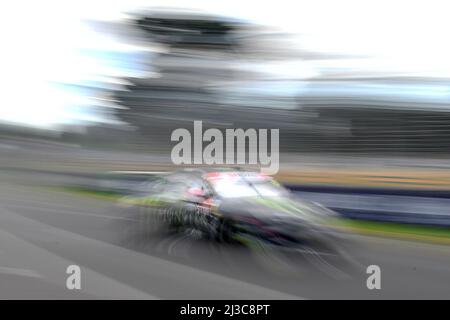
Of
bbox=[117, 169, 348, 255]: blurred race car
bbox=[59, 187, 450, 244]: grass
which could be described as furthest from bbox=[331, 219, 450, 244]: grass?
bbox=[117, 169, 348, 255]: blurred race car

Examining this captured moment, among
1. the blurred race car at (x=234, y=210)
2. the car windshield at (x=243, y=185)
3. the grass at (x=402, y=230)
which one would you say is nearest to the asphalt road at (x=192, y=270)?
the blurred race car at (x=234, y=210)

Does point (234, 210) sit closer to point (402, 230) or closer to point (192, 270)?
point (192, 270)

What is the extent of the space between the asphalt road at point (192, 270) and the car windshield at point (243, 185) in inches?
23.1

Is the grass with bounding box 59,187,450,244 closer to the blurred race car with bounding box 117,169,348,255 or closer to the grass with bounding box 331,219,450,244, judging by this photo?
the grass with bounding box 331,219,450,244

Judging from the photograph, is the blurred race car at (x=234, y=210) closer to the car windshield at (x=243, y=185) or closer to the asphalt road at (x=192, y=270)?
the car windshield at (x=243, y=185)

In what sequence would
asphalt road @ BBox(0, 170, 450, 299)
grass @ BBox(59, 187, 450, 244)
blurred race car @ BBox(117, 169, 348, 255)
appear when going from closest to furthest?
asphalt road @ BBox(0, 170, 450, 299)
blurred race car @ BBox(117, 169, 348, 255)
grass @ BBox(59, 187, 450, 244)

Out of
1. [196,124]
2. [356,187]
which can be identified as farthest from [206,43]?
[356,187]

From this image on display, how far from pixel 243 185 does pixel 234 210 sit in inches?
21.8

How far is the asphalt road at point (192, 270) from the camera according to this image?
3.96 meters

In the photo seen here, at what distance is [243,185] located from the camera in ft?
18.4

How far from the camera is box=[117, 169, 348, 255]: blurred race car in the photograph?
4.76m

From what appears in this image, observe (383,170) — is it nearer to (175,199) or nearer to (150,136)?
(175,199)
